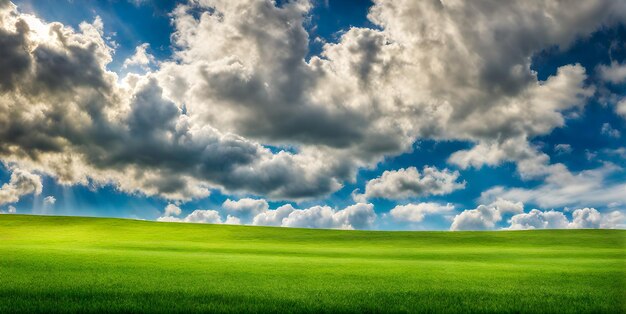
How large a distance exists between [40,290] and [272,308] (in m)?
6.87

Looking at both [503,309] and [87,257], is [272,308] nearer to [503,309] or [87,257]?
[503,309]

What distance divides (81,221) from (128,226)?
7.99 m

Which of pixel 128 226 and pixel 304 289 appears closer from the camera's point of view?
pixel 304 289

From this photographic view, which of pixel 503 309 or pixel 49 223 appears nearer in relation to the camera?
pixel 503 309

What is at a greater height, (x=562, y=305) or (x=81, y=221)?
(x=81, y=221)

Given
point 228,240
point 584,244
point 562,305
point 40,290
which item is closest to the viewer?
point 562,305

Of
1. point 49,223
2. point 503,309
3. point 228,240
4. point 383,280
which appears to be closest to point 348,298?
point 503,309

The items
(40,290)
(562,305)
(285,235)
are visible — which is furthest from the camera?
(285,235)

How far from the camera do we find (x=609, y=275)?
62.3 ft

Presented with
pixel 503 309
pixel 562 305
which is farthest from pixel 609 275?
pixel 503 309

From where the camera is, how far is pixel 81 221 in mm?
64250

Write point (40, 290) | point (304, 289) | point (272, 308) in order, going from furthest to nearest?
1. point (304, 289)
2. point (40, 290)
3. point (272, 308)

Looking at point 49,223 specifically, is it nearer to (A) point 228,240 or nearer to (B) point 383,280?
(A) point 228,240

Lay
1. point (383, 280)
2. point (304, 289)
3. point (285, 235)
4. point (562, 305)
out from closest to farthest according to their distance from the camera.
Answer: point (562, 305)
point (304, 289)
point (383, 280)
point (285, 235)
